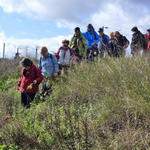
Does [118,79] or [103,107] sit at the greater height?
[118,79]

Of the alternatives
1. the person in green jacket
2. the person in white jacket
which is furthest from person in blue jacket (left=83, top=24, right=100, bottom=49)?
the person in white jacket

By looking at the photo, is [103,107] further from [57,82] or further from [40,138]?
[57,82]

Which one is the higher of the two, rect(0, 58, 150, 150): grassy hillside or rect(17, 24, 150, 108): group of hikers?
rect(17, 24, 150, 108): group of hikers

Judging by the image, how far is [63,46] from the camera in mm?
7074

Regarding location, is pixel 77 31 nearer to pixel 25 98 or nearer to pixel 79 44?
pixel 79 44

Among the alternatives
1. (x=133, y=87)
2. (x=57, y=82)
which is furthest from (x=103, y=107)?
(x=57, y=82)

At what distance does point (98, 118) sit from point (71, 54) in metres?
3.78

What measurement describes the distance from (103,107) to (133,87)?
23.0 inches

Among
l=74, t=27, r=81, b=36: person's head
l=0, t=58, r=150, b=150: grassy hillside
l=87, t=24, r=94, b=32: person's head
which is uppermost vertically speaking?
l=87, t=24, r=94, b=32: person's head

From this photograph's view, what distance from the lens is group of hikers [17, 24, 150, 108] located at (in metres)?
5.59

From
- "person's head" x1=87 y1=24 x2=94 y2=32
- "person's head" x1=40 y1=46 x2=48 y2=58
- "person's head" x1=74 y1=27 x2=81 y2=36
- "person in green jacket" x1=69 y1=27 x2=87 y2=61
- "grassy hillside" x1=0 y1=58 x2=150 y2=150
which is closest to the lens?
"grassy hillside" x1=0 y1=58 x2=150 y2=150

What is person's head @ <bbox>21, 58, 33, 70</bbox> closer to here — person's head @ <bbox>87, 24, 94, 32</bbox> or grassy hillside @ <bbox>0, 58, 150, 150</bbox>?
grassy hillside @ <bbox>0, 58, 150, 150</bbox>

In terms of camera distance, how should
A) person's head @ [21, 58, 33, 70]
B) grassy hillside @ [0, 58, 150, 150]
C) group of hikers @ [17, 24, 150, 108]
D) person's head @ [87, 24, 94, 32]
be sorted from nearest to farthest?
grassy hillside @ [0, 58, 150, 150]
person's head @ [21, 58, 33, 70]
group of hikers @ [17, 24, 150, 108]
person's head @ [87, 24, 94, 32]

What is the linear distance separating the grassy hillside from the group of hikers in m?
0.71
